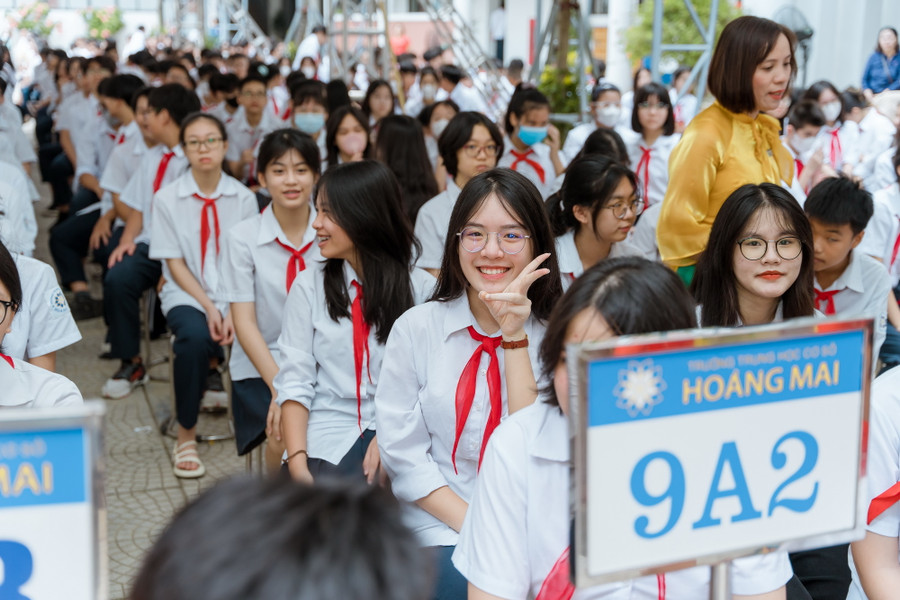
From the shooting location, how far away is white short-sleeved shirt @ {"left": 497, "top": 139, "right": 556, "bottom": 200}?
18.8ft

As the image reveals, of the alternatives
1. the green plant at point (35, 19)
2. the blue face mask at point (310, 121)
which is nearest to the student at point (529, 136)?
the blue face mask at point (310, 121)

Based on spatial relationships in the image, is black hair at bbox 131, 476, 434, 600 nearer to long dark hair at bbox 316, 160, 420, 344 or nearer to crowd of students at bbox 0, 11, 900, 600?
crowd of students at bbox 0, 11, 900, 600

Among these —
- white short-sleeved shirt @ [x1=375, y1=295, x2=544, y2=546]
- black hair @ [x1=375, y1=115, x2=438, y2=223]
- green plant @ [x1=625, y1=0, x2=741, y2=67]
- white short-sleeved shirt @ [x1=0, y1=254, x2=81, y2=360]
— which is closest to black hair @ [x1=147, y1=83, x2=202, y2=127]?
black hair @ [x1=375, y1=115, x2=438, y2=223]

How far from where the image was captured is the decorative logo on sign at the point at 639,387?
3.98 ft

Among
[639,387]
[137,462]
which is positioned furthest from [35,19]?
[639,387]

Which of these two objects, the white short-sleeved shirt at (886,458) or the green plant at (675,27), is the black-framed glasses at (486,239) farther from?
the green plant at (675,27)

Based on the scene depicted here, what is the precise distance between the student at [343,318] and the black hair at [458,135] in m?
1.73

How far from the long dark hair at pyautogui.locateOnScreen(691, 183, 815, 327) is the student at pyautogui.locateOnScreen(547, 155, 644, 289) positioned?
2.65ft

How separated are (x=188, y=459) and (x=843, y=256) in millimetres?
2648

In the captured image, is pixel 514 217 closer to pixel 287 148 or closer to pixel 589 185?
pixel 589 185

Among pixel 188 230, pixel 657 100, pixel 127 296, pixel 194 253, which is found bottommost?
pixel 127 296

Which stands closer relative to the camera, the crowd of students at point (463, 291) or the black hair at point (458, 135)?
the crowd of students at point (463, 291)

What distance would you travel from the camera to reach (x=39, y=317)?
9.46ft

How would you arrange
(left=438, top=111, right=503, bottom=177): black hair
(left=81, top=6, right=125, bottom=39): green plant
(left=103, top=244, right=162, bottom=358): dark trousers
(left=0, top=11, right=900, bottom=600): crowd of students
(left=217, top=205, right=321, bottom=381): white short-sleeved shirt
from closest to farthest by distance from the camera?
1. (left=0, top=11, right=900, bottom=600): crowd of students
2. (left=217, top=205, right=321, bottom=381): white short-sleeved shirt
3. (left=438, top=111, right=503, bottom=177): black hair
4. (left=103, top=244, right=162, bottom=358): dark trousers
5. (left=81, top=6, right=125, bottom=39): green plant
